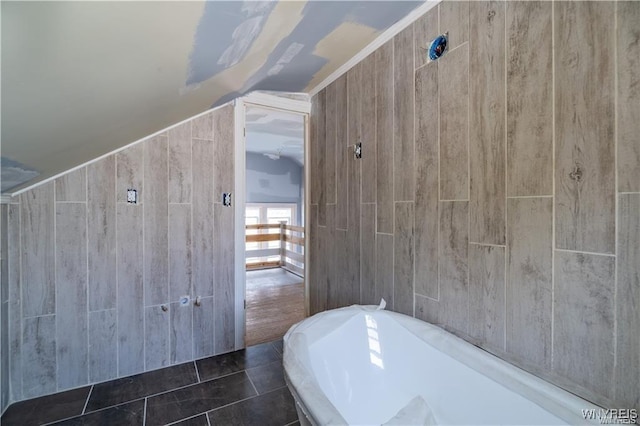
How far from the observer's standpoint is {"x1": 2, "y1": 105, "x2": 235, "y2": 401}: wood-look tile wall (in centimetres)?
175

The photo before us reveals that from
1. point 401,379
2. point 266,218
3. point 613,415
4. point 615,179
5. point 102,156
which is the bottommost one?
point 401,379

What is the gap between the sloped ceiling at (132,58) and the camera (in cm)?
64

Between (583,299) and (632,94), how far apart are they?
25.4 inches

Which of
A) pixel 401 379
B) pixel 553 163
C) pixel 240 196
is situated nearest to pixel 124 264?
pixel 240 196

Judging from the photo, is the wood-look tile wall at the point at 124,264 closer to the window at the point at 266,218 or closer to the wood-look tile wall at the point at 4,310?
the wood-look tile wall at the point at 4,310

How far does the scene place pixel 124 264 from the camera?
1.97 m

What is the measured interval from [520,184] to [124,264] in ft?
7.89

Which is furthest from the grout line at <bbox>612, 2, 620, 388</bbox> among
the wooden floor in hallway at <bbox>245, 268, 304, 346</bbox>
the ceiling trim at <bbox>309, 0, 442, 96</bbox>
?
the wooden floor in hallway at <bbox>245, 268, 304, 346</bbox>

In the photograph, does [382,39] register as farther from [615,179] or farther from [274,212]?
[274,212]

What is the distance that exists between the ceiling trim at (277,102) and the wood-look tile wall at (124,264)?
0.87ft

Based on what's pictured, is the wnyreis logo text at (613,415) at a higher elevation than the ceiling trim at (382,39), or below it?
below

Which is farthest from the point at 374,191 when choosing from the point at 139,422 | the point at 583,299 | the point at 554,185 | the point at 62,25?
the point at 139,422

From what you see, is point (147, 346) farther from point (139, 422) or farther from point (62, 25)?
point (62, 25)

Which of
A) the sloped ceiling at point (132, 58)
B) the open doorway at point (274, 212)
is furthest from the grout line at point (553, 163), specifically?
the open doorway at point (274, 212)
